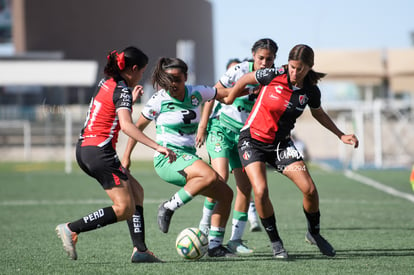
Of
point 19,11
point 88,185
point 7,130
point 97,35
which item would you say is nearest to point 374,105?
point 88,185

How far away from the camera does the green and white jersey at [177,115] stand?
779 centimetres

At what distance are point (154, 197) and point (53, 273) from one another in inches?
357

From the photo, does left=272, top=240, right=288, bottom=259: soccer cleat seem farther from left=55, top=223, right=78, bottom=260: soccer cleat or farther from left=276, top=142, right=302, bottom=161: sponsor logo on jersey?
left=55, top=223, right=78, bottom=260: soccer cleat

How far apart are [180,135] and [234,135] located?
1.44m

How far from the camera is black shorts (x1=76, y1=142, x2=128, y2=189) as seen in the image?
712 cm

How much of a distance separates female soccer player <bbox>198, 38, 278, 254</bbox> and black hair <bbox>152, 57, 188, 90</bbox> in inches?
37.6

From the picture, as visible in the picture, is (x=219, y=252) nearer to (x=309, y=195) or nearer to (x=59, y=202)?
(x=309, y=195)

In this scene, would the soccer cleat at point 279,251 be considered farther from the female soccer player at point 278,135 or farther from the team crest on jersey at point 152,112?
the team crest on jersey at point 152,112

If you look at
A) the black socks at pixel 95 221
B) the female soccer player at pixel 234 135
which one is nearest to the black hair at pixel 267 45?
the female soccer player at pixel 234 135

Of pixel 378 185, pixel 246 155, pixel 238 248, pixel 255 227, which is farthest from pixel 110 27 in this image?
pixel 246 155

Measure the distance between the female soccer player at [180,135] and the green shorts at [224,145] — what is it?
3.38 feet

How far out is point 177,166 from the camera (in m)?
7.69

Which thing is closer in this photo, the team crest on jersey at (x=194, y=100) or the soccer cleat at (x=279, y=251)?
the soccer cleat at (x=279, y=251)

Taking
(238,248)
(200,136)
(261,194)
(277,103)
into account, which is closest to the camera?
(261,194)
